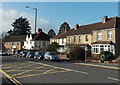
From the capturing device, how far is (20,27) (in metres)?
108

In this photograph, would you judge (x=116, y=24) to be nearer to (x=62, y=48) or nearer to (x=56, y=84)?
(x=62, y=48)

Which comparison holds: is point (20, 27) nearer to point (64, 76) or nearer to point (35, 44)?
point (35, 44)

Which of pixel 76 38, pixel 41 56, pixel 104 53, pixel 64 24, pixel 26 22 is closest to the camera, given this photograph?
pixel 104 53

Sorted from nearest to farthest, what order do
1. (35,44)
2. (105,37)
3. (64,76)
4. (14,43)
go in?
(64,76) < (105,37) < (35,44) < (14,43)

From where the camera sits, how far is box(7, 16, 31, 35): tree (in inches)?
4241

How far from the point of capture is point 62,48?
54094mm

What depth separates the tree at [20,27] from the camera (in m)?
108

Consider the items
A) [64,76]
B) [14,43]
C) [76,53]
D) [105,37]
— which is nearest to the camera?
[64,76]

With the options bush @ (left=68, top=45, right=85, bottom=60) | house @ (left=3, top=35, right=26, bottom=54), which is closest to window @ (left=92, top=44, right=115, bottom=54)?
bush @ (left=68, top=45, right=85, bottom=60)

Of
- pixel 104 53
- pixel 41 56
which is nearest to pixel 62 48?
pixel 41 56

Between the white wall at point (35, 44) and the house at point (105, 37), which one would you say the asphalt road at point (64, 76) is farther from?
the white wall at point (35, 44)

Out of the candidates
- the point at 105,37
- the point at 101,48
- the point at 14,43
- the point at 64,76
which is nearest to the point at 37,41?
the point at 14,43

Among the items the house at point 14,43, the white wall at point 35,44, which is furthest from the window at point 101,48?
the house at point 14,43

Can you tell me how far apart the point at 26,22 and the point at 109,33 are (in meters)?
81.4
